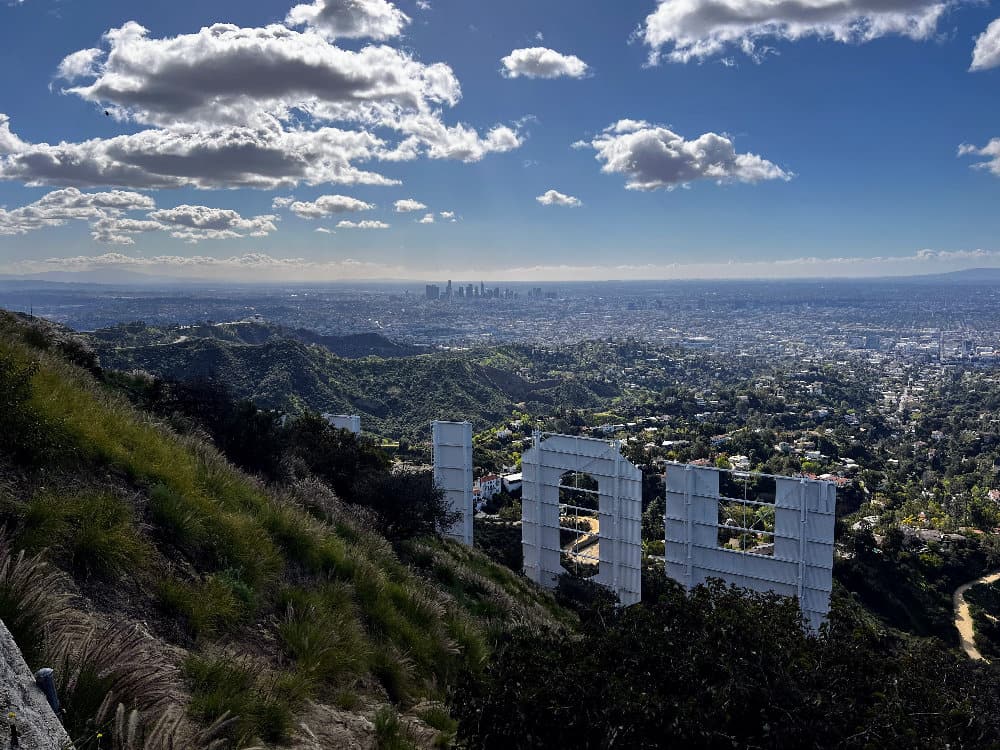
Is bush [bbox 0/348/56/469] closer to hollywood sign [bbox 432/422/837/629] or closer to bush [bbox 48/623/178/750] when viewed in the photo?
bush [bbox 48/623/178/750]

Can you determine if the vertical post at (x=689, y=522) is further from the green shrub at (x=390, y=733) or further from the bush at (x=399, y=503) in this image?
the green shrub at (x=390, y=733)

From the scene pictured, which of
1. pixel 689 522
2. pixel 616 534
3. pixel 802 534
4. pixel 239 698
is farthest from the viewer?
pixel 616 534

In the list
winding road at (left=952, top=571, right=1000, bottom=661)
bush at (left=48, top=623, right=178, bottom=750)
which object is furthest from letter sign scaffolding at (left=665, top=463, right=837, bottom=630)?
bush at (left=48, top=623, right=178, bottom=750)

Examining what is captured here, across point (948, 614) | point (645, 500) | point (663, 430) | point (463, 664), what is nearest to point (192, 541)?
point (463, 664)

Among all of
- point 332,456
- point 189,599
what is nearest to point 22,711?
point 189,599

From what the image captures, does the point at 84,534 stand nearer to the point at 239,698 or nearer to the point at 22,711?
the point at 239,698

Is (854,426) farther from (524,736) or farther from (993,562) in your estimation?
(524,736)

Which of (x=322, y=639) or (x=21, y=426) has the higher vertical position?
(x=21, y=426)
